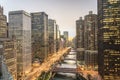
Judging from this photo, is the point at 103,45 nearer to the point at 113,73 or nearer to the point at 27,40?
the point at 113,73

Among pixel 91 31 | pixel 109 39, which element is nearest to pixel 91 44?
pixel 91 31

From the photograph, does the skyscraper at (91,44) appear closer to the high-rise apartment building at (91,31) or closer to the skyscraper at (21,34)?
the high-rise apartment building at (91,31)

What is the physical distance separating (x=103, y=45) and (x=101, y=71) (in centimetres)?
1246

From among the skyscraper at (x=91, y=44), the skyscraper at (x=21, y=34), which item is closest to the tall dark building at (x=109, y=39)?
the skyscraper at (x=91, y=44)

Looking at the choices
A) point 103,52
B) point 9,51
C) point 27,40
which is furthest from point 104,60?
point 27,40

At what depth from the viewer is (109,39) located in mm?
116375

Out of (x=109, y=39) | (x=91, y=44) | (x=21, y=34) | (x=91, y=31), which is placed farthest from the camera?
(x=91, y=31)

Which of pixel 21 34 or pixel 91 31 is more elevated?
pixel 91 31

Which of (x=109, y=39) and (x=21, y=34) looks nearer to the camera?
(x=109, y=39)

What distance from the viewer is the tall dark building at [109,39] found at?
111375 mm

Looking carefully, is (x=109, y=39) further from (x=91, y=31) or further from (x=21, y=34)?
(x=91, y=31)

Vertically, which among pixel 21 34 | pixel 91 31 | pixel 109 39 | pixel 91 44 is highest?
pixel 91 31

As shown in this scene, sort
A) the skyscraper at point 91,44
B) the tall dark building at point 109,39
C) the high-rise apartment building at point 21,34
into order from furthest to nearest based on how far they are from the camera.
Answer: the skyscraper at point 91,44 < the high-rise apartment building at point 21,34 < the tall dark building at point 109,39

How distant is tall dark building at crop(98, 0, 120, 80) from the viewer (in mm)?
111375
